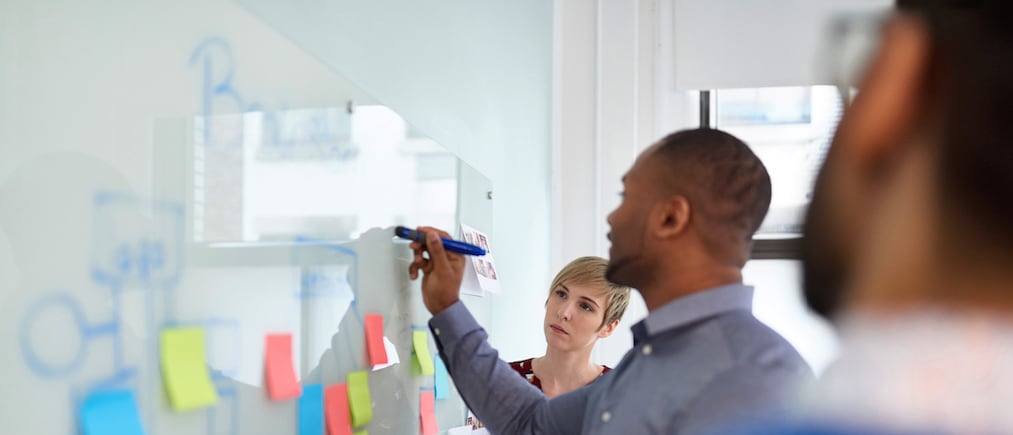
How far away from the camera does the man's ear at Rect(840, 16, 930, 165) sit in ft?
0.93

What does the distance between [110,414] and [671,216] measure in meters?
0.66

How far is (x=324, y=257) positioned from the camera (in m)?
1.32

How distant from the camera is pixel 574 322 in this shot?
221 centimetres

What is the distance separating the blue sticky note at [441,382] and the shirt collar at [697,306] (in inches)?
27.3

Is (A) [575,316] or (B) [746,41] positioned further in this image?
(B) [746,41]

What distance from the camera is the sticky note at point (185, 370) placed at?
974 millimetres

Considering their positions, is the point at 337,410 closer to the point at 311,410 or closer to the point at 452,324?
the point at 311,410

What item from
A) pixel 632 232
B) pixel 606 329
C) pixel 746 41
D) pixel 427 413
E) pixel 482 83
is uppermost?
pixel 746 41

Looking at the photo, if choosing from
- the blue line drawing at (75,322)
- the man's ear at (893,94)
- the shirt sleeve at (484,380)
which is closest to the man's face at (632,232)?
the shirt sleeve at (484,380)

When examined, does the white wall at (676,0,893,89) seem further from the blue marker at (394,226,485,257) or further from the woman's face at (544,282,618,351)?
the blue marker at (394,226,485,257)

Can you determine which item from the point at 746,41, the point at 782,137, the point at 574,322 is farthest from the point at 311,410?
the point at 782,137

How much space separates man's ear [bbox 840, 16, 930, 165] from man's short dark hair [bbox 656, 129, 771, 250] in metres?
0.91

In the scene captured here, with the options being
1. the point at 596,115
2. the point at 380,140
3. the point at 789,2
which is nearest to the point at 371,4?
the point at 380,140

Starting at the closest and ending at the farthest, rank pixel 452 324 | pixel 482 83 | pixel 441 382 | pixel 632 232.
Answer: pixel 632 232 < pixel 452 324 < pixel 441 382 < pixel 482 83
